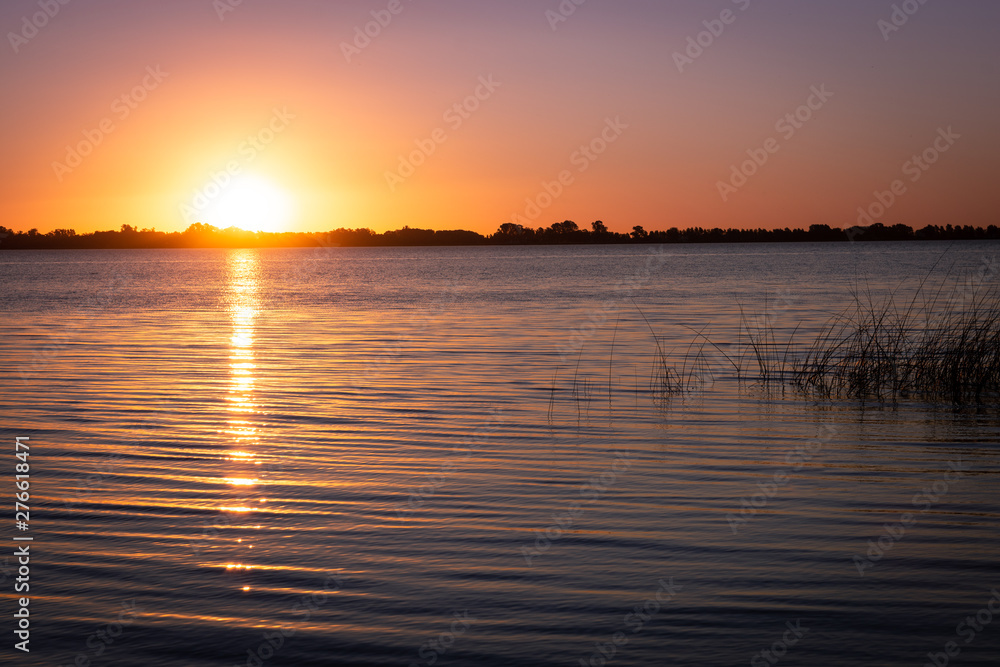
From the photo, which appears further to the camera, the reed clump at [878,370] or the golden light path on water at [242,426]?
the reed clump at [878,370]

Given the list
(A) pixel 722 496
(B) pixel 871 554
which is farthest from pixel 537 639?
(A) pixel 722 496

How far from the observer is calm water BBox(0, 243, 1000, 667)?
5.86m

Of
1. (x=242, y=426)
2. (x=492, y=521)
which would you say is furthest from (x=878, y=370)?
(x=242, y=426)

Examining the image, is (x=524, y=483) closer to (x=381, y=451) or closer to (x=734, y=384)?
(x=381, y=451)

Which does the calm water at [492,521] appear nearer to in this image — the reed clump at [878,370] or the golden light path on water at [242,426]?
the golden light path on water at [242,426]

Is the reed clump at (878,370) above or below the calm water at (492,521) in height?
above

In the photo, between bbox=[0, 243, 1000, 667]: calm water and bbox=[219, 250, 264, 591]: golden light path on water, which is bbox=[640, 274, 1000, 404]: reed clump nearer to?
bbox=[0, 243, 1000, 667]: calm water

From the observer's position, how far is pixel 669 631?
5922 millimetres

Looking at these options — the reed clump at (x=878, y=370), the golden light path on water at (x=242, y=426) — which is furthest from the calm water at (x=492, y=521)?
the reed clump at (x=878, y=370)

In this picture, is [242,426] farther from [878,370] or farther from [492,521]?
[878,370]

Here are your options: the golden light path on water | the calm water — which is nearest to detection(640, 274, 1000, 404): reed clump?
the calm water

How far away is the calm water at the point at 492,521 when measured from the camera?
5.86m

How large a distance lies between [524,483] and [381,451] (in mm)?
2313

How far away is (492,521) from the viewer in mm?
A: 8305
